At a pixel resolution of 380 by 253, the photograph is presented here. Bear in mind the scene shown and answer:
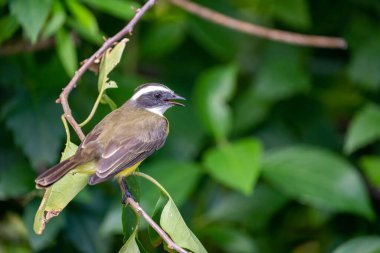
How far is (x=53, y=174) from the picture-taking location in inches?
109

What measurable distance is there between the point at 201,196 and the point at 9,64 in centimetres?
156

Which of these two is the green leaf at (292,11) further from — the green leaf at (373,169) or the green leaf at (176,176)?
the green leaf at (176,176)

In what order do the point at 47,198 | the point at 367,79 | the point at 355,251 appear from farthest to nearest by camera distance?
the point at 367,79
the point at 355,251
the point at 47,198

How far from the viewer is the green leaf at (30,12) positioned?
347 cm

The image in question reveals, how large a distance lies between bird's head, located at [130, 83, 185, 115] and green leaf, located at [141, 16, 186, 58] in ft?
4.57

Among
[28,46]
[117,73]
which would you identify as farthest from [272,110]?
[28,46]

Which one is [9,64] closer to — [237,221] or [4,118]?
[4,118]

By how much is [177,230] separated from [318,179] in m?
2.04

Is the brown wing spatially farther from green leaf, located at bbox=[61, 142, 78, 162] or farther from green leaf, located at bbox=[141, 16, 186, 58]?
green leaf, located at bbox=[141, 16, 186, 58]

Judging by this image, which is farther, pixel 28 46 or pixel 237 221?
pixel 237 221

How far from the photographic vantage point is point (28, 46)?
4.28 metres

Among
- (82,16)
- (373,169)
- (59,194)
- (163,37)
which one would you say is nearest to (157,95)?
(82,16)

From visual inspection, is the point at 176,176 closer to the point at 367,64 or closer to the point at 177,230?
the point at 367,64

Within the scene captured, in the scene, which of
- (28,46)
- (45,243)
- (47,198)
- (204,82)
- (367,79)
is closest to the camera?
(47,198)
